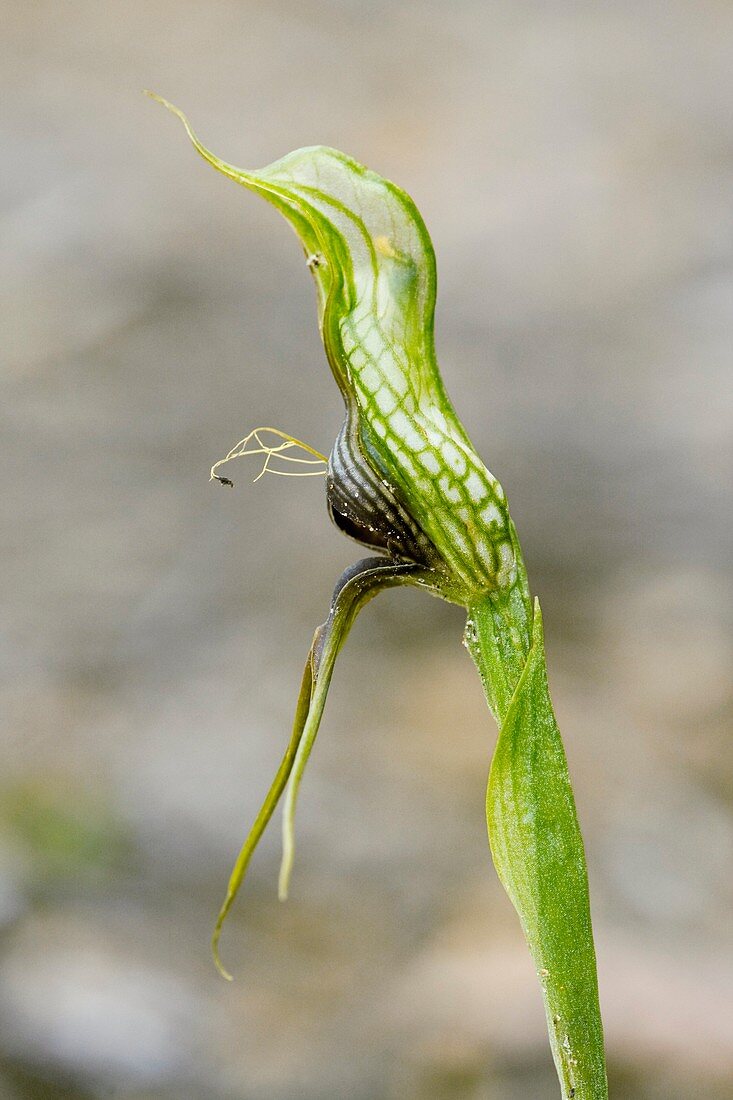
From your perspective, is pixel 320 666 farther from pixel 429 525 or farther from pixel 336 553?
pixel 336 553

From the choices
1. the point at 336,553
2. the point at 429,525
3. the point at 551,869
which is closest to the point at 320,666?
the point at 429,525

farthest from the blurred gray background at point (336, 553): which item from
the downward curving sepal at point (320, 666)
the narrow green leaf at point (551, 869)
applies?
the downward curving sepal at point (320, 666)

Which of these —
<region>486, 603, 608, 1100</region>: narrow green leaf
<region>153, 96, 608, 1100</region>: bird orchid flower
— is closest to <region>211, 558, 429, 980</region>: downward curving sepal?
<region>153, 96, 608, 1100</region>: bird orchid flower

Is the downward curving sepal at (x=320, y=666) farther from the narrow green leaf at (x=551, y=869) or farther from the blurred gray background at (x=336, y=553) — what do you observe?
the blurred gray background at (x=336, y=553)

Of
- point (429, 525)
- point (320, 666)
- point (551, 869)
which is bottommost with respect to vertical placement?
point (551, 869)

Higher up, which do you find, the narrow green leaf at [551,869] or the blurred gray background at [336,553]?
the blurred gray background at [336,553]

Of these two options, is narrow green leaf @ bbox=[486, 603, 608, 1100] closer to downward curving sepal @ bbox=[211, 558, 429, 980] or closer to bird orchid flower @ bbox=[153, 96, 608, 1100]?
bird orchid flower @ bbox=[153, 96, 608, 1100]

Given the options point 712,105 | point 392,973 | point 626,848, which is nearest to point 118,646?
point 392,973

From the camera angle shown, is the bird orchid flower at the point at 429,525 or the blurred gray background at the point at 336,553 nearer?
the bird orchid flower at the point at 429,525
